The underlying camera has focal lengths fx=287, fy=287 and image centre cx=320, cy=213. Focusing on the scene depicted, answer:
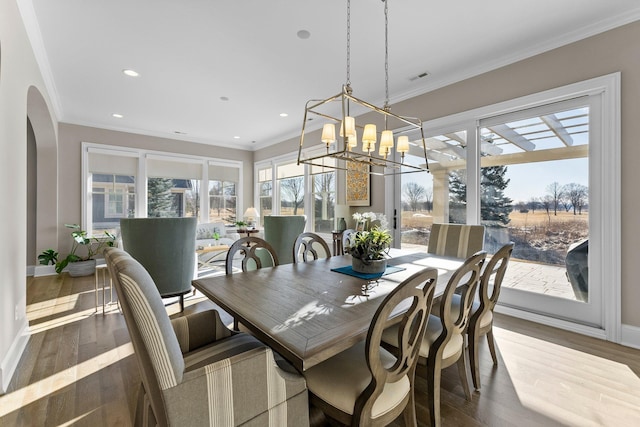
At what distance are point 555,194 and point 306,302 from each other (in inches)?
116

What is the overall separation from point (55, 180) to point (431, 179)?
6286 mm

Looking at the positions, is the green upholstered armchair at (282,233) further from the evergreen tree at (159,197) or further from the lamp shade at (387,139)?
the evergreen tree at (159,197)

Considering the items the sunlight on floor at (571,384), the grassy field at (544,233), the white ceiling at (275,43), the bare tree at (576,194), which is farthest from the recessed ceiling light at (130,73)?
the bare tree at (576,194)

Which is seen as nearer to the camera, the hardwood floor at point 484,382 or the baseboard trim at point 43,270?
the hardwood floor at point 484,382

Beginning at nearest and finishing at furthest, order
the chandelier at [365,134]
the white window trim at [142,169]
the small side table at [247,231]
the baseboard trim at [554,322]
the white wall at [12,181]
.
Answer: the chandelier at [365,134]
the white wall at [12,181]
the baseboard trim at [554,322]
the white window trim at [142,169]
the small side table at [247,231]

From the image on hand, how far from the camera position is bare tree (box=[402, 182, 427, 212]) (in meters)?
4.02

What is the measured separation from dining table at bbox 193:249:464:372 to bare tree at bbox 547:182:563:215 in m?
1.51

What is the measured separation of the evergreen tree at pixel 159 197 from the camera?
6.21 meters

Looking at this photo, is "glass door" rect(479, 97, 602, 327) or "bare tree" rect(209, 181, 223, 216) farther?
"bare tree" rect(209, 181, 223, 216)

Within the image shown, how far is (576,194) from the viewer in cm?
280

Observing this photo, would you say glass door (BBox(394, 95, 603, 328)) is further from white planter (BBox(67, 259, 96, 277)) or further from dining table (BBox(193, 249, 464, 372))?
white planter (BBox(67, 259, 96, 277))

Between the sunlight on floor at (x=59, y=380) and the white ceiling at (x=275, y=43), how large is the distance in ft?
9.39

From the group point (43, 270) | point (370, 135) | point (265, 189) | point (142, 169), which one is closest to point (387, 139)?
point (370, 135)

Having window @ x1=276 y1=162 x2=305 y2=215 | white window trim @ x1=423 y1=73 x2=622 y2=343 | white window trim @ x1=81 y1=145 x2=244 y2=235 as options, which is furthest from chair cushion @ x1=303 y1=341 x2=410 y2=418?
white window trim @ x1=81 y1=145 x2=244 y2=235
